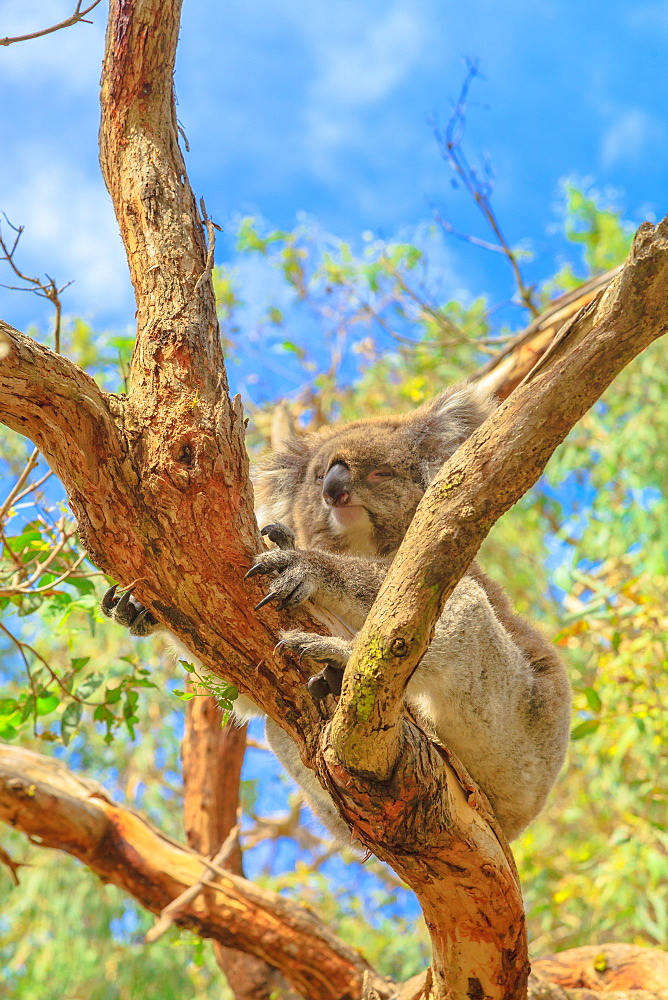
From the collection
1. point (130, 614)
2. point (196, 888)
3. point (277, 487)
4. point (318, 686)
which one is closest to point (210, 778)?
point (196, 888)

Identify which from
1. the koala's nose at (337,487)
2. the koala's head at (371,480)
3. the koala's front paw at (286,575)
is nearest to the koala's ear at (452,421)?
the koala's head at (371,480)

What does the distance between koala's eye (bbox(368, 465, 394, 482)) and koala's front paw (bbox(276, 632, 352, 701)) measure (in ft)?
3.62

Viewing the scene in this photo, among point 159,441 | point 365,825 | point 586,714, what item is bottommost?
point 365,825

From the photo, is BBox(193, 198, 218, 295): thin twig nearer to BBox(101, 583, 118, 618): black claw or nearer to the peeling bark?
BBox(101, 583, 118, 618): black claw

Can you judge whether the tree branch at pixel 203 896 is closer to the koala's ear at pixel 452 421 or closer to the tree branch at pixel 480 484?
the koala's ear at pixel 452 421

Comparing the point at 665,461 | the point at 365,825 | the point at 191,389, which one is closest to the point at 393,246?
the point at 665,461

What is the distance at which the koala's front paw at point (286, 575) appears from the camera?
6.70ft

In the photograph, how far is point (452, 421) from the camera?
3000 mm

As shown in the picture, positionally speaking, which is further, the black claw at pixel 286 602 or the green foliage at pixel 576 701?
the green foliage at pixel 576 701

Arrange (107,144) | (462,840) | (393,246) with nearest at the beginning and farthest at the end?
(462,840), (107,144), (393,246)

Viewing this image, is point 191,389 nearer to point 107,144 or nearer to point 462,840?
point 107,144

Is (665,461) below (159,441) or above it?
above

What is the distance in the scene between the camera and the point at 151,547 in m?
1.98

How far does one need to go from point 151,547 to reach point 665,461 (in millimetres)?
5081
